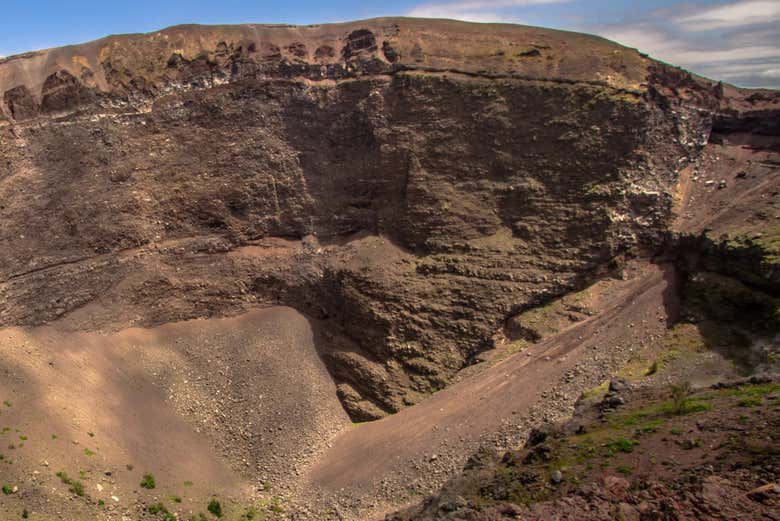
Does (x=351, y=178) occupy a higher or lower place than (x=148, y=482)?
higher

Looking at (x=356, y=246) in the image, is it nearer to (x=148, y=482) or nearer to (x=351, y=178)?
(x=351, y=178)

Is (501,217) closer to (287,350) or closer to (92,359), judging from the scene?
(287,350)

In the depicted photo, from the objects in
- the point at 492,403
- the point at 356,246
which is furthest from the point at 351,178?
the point at 492,403

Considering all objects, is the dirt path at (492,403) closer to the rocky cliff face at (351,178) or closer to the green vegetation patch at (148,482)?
the rocky cliff face at (351,178)

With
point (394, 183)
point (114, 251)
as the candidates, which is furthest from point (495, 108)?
point (114, 251)

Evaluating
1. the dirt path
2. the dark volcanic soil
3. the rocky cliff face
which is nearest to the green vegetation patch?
the dark volcanic soil

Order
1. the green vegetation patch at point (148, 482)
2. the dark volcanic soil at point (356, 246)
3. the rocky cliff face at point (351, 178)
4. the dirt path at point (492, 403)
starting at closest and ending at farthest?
the green vegetation patch at point (148, 482) < the dirt path at point (492, 403) < the dark volcanic soil at point (356, 246) < the rocky cliff face at point (351, 178)

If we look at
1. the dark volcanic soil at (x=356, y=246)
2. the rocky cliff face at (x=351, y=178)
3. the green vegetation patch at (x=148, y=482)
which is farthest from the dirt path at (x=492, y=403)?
the green vegetation patch at (x=148, y=482)
